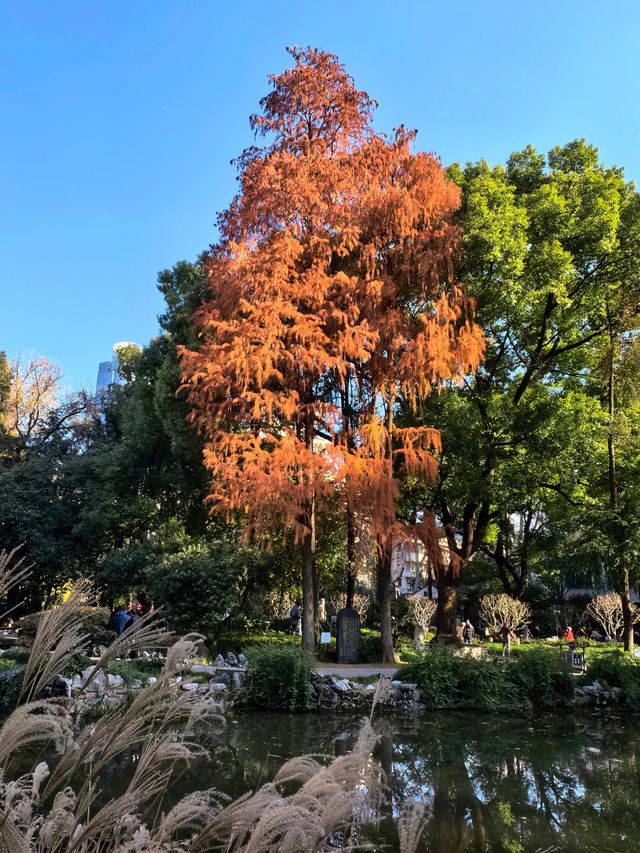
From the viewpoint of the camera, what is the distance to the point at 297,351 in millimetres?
14039

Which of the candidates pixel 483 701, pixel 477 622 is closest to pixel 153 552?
pixel 483 701

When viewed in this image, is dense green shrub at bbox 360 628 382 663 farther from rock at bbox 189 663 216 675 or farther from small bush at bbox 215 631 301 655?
rock at bbox 189 663 216 675

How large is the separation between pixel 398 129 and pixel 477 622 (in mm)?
21498

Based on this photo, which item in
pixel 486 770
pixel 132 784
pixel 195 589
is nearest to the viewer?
pixel 132 784

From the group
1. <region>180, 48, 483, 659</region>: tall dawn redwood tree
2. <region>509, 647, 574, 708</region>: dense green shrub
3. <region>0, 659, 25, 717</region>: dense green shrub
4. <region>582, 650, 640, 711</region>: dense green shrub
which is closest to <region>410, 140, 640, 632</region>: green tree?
<region>180, 48, 483, 659</region>: tall dawn redwood tree

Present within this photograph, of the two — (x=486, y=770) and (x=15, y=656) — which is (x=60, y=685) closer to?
(x=15, y=656)

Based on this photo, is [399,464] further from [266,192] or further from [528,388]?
[266,192]

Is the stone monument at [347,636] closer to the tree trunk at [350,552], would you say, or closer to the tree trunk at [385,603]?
the tree trunk at [385,603]

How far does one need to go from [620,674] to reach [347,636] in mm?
5565

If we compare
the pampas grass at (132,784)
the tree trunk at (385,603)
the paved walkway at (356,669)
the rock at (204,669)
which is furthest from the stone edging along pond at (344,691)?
the pampas grass at (132,784)

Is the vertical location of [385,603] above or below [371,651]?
above

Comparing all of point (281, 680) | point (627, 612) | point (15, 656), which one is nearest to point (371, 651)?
point (281, 680)

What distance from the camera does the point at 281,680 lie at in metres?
10.9

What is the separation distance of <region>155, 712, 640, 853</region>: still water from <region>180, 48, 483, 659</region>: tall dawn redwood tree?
4814 mm
